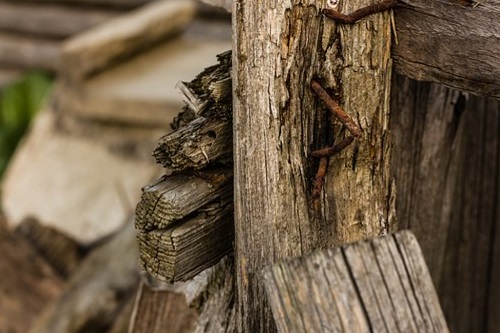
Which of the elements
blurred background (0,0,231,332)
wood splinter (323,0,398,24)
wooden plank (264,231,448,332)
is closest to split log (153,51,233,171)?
wood splinter (323,0,398,24)

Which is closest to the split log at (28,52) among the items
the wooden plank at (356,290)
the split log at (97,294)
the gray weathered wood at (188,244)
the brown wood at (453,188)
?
the split log at (97,294)

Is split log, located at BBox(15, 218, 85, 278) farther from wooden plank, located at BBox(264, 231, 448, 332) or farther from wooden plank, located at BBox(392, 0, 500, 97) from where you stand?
wooden plank, located at BBox(264, 231, 448, 332)

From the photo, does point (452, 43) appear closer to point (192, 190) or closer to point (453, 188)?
point (192, 190)

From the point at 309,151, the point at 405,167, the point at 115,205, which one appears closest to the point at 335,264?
the point at 309,151

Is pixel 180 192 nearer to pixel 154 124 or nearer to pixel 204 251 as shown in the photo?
pixel 204 251

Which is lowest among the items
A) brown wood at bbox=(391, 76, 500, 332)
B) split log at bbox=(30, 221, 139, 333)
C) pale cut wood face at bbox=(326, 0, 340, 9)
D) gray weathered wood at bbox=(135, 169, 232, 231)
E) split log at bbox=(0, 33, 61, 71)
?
split log at bbox=(0, 33, 61, 71)

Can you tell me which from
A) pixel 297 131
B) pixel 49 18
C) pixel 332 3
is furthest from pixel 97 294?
pixel 49 18
